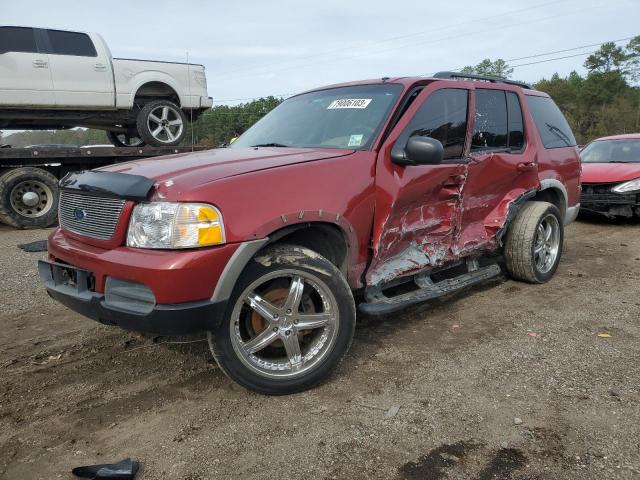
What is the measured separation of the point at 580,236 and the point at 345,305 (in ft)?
20.0

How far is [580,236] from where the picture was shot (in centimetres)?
778

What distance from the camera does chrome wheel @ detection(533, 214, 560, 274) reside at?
5.08m

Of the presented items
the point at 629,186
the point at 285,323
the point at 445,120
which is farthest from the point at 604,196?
the point at 285,323

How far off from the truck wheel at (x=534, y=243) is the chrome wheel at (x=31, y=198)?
7.15 m

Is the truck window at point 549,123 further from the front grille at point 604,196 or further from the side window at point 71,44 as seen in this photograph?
the side window at point 71,44

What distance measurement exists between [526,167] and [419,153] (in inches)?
73.6

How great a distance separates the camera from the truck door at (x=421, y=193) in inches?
134

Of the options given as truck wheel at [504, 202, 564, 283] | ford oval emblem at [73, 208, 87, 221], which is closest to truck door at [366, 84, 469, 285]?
truck wheel at [504, 202, 564, 283]

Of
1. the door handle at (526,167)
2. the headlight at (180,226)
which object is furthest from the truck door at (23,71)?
the door handle at (526,167)

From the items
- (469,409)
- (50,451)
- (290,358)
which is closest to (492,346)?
(469,409)

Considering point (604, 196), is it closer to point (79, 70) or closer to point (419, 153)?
point (419, 153)

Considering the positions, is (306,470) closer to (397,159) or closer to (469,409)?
(469,409)

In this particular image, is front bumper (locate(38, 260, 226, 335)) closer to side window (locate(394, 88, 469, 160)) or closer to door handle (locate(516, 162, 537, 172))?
side window (locate(394, 88, 469, 160))

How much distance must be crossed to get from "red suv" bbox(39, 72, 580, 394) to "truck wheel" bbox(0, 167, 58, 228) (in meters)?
5.42
